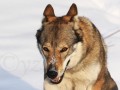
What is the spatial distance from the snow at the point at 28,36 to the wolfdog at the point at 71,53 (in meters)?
1.95

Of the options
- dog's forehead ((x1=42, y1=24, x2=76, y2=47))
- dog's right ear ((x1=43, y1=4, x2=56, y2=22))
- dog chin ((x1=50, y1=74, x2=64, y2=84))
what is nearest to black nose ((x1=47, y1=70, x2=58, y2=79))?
dog chin ((x1=50, y1=74, x2=64, y2=84))

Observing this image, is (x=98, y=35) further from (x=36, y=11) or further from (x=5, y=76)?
(x=36, y=11)

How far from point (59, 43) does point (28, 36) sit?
16.8ft

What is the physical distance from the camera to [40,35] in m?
4.98

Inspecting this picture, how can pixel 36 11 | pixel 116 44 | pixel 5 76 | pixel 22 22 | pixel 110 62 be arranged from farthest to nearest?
pixel 36 11 → pixel 22 22 → pixel 116 44 → pixel 110 62 → pixel 5 76

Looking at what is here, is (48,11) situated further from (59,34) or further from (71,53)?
(71,53)

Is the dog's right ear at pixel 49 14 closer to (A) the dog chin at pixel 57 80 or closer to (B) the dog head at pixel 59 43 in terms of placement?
(B) the dog head at pixel 59 43

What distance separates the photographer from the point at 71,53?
4871 millimetres

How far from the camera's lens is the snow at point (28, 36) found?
7.60 metres

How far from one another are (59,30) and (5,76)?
3004mm

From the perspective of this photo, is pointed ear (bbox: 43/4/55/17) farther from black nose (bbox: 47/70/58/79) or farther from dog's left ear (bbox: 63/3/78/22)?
black nose (bbox: 47/70/58/79)

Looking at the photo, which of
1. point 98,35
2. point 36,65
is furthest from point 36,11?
point 98,35

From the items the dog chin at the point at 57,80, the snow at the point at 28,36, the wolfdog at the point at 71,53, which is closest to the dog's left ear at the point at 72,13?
the wolfdog at the point at 71,53

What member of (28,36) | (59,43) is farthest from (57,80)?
(28,36)
